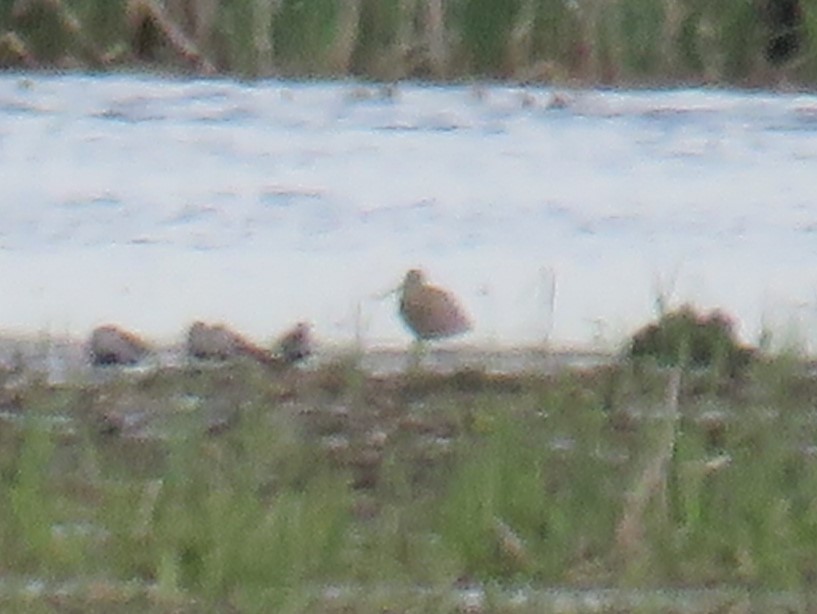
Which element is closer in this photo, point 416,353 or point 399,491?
point 399,491

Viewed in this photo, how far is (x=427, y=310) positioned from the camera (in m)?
4.31

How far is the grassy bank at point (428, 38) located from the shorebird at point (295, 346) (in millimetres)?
2163

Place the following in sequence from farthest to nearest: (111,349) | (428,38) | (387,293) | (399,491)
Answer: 1. (428,38)
2. (387,293)
3. (111,349)
4. (399,491)

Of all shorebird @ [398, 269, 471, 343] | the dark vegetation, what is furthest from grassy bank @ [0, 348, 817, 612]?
shorebird @ [398, 269, 471, 343]

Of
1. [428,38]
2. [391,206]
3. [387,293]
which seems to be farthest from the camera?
[428,38]

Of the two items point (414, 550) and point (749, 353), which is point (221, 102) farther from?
point (414, 550)

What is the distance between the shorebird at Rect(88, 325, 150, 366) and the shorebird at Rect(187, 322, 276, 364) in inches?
3.6

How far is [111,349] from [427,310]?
1.84 ft

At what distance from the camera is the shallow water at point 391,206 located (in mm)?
4559

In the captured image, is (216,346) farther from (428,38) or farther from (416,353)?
(428,38)

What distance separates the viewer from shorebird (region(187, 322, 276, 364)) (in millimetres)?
4215

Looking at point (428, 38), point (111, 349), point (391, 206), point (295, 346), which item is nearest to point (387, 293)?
point (295, 346)

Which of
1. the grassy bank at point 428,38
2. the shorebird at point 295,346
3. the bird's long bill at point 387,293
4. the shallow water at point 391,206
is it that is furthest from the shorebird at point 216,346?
the grassy bank at point 428,38

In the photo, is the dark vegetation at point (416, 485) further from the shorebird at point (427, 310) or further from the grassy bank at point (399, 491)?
the shorebird at point (427, 310)
